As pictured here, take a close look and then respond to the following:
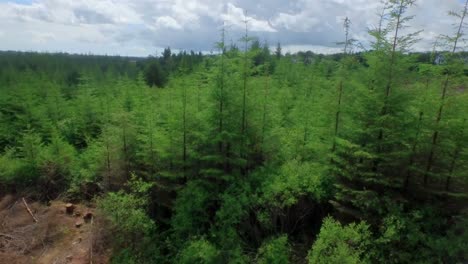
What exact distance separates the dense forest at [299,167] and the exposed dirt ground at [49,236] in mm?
1127

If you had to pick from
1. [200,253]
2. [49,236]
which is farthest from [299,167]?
[49,236]

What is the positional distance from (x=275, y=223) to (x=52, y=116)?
20.8 meters

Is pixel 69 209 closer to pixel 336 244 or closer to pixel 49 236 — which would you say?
pixel 49 236

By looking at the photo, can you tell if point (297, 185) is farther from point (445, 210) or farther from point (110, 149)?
point (110, 149)

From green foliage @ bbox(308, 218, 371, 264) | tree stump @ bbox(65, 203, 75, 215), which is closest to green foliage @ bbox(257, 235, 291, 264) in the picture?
green foliage @ bbox(308, 218, 371, 264)

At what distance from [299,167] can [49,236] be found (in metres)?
→ 12.3

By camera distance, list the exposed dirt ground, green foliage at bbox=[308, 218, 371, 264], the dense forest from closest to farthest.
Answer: green foliage at bbox=[308, 218, 371, 264], the dense forest, the exposed dirt ground

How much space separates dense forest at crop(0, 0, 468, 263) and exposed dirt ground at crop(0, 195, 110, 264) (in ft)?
3.70

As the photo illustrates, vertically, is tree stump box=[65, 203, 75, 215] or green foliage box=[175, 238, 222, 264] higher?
green foliage box=[175, 238, 222, 264]

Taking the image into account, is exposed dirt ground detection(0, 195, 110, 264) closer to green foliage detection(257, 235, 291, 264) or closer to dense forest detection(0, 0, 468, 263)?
dense forest detection(0, 0, 468, 263)

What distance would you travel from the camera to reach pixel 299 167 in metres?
11.4

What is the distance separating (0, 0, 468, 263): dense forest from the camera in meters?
9.36

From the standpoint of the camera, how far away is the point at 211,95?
12.6 meters

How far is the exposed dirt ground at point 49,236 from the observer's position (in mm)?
13891
